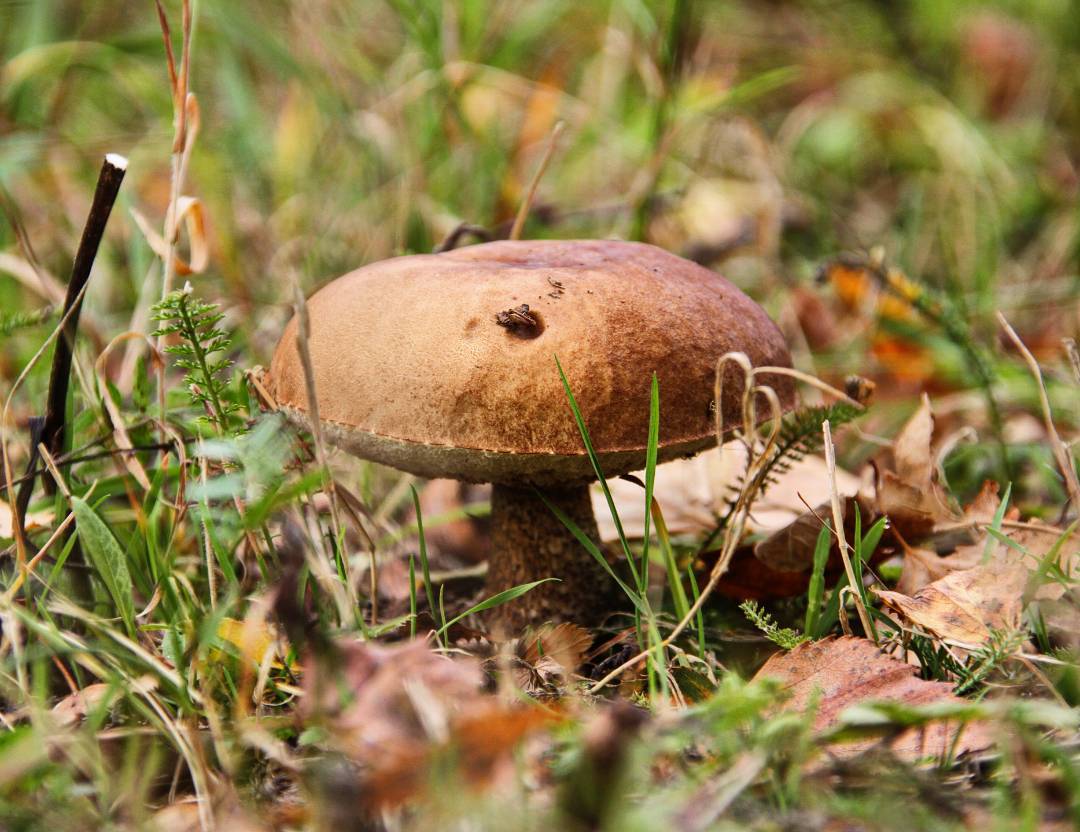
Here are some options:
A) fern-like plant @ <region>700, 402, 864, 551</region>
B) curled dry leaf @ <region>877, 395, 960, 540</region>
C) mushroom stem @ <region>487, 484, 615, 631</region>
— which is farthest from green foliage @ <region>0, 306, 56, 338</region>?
curled dry leaf @ <region>877, 395, 960, 540</region>

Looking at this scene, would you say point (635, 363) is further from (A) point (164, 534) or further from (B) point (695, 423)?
(A) point (164, 534)

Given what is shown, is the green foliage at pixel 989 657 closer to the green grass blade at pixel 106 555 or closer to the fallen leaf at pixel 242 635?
the fallen leaf at pixel 242 635

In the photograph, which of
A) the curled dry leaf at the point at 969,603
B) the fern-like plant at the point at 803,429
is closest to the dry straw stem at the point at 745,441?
the fern-like plant at the point at 803,429

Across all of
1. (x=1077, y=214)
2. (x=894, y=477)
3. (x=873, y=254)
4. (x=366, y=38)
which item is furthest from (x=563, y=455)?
(x=366, y=38)

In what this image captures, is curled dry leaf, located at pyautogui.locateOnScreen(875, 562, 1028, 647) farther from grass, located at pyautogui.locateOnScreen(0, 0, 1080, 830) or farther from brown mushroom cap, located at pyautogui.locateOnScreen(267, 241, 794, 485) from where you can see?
brown mushroom cap, located at pyautogui.locateOnScreen(267, 241, 794, 485)

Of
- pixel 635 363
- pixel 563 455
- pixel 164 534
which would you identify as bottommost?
pixel 164 534

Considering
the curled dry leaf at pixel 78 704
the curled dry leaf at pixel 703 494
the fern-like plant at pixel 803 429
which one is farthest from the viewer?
the curled dry leaf at pixel 703 494

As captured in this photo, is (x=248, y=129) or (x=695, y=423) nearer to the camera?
(x=695, y=423)
